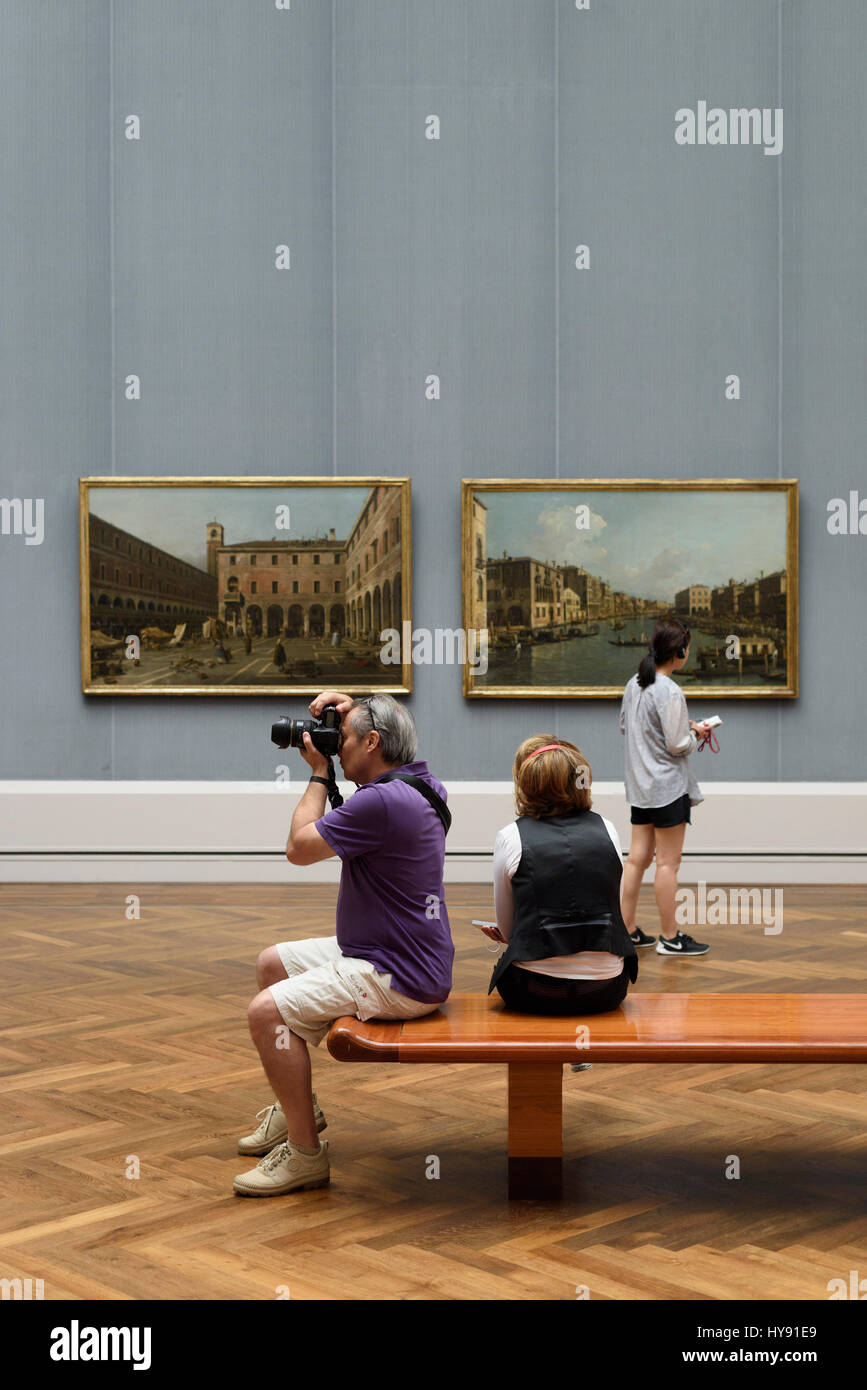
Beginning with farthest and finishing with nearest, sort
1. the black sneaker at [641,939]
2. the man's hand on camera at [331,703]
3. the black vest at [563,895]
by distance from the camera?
the black sneaker at [641,939]
the man's hand on camera at [331,703]
the black vest at [563,895]

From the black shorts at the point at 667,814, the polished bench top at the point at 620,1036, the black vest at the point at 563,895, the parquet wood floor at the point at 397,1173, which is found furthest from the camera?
the black shorts at the point at 667,814

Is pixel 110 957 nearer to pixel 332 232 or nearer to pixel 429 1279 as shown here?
pixel 429 1279

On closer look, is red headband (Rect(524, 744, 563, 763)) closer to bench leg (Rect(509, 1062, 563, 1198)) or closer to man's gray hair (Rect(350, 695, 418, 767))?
man's gray hair (Rect(350, 695, 418, 767))

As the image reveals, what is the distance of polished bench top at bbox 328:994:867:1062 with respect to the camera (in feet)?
14.2

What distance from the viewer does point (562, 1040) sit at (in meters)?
4.38

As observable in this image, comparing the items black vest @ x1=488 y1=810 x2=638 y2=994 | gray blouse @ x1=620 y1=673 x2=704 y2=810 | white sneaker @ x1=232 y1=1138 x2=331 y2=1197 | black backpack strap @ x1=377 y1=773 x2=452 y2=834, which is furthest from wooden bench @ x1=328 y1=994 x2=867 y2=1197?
gray blouse @ x1=620 y1=673 x2=704 y2=810

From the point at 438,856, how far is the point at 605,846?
0.55 meters

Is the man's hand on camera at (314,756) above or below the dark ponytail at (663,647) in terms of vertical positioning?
below

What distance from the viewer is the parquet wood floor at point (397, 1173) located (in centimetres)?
400

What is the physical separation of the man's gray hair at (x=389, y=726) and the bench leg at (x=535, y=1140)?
105cm

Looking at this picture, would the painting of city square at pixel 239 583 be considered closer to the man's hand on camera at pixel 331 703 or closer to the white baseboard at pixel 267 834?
the white baseboard at pixel 267 834

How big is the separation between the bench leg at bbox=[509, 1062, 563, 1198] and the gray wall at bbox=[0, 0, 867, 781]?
7.09 meters

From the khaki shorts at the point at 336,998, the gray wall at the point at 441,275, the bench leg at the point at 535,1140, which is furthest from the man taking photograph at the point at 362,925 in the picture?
the gray wall at the point at 441,275
